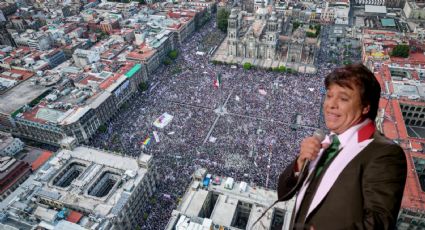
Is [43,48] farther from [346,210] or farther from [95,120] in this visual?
[346,210]

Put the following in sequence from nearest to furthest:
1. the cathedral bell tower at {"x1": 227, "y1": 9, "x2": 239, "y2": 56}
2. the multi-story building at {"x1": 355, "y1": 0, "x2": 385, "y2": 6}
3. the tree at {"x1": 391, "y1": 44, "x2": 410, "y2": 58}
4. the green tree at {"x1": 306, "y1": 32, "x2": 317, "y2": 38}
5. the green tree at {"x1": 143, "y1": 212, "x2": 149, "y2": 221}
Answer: the green tree at {"x1": 143, "y1": 212, "x2": 149, "y2": 221} → the tree at {"x1": 391, "y1": 44, "x2": 410, "y2": 58} → the cathedral bell tower at {"x1": 227, "y1": 9, "x2": 239, "y2": 56} → the green tree at {"x1": 306, "y1": 32, "x2": 317, "y2": 38} → the multi-story building at {"x1": 355, "y1": 0, "x2": 385, "y2": 6}

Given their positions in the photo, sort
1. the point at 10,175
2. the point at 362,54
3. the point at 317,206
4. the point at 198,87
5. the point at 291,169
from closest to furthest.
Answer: the point at 317,206
the point at 291,169
the point at 10,175
the point at 198,87
the point at 362,54

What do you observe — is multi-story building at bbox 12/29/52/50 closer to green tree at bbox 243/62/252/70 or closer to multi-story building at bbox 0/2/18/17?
multi-story building at bbox 0/2/18/17

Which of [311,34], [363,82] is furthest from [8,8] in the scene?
[363,82]

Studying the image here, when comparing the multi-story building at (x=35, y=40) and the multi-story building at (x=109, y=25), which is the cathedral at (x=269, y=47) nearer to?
the multi-story building at (x=109, y=25)

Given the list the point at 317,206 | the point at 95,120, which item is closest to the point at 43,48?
the point at 95,120

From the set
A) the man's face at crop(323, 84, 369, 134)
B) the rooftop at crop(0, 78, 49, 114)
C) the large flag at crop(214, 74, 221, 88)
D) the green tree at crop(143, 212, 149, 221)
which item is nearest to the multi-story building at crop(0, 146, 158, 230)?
the green tree at crop(143, 212, 149, 221)
